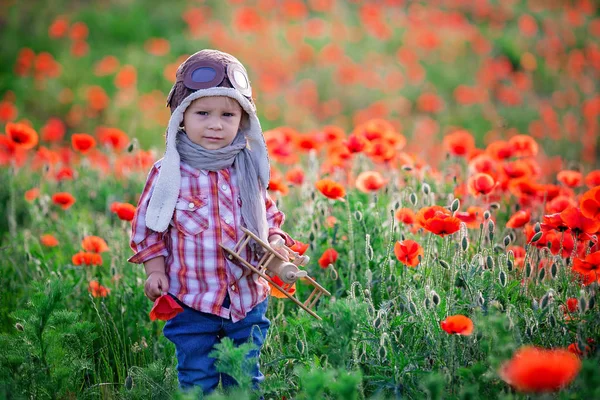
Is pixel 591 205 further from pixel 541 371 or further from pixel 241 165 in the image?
pixel 241 165

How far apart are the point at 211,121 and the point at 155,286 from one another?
24.2 inches

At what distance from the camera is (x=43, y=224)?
382 centimetres

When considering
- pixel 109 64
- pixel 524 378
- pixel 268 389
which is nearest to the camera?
pixel 524 378

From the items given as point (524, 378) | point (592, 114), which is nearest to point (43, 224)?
point (524, 378)

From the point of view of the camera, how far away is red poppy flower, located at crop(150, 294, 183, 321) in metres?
2.21

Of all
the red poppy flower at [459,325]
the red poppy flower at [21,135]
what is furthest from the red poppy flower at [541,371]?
the red poppy flower at [21,135]

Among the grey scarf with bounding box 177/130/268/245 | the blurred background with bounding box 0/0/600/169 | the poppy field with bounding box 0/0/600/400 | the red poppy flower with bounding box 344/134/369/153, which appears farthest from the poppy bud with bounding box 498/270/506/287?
the blurred background with bounding box 0/0/600/169

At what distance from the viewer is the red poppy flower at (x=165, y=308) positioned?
2.21m

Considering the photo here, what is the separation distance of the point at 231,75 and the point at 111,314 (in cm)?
135

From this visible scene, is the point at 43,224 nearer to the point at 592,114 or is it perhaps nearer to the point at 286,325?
the point at 286,325

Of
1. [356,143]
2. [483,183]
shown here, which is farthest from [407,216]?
[356,143]

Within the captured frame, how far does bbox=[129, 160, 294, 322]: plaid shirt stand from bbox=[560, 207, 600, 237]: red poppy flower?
4.10 ft

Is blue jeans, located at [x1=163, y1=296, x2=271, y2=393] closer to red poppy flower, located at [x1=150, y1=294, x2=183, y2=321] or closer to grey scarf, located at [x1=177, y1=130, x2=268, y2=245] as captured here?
red poppy flower, located at [x1=150, y1=294, x2=183, y2=321]

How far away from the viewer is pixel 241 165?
95.7 inches
